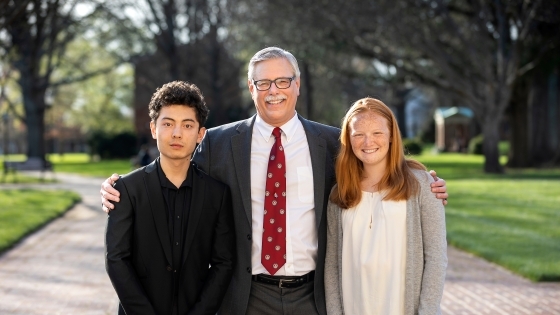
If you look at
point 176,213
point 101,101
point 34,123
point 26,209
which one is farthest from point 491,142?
point 101,101

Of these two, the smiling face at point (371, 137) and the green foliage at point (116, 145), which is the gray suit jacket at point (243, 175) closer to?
the smiling face at point (371, 137)

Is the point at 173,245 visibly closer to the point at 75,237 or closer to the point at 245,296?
the point at 245,296

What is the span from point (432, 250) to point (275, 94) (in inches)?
44.7

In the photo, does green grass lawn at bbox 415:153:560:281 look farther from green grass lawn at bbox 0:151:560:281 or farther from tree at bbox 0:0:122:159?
tree at bbox 0:0:122:159

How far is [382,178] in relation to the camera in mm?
3689

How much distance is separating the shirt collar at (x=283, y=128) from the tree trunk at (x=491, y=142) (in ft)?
73.1

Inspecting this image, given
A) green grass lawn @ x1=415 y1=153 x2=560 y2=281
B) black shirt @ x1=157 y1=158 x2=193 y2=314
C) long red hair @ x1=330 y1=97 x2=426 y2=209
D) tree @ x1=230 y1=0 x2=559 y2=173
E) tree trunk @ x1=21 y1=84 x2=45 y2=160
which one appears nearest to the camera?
black shirt @ x1=157 y1=158 x2=193 y2=314

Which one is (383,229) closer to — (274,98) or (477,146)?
(274,98)

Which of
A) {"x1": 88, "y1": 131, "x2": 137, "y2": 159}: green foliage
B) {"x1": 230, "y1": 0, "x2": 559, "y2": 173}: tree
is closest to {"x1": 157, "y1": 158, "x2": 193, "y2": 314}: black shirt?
{"x1": 230, "y1": 0, "x2": 559, "y2": 173}: tree

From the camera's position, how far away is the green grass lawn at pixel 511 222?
9.41 metres

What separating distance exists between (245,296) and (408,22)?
21.2m

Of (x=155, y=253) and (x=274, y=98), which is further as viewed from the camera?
(x=274, y=98)

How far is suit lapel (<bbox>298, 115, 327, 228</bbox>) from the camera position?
376 centimetres

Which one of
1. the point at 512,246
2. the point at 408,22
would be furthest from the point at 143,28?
the point at 512,246
